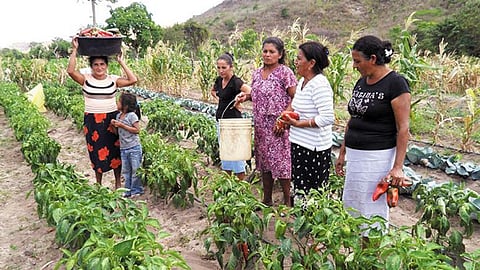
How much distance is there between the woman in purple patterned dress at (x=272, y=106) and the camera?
333 centimetres

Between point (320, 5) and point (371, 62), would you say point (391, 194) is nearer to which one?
point (371, 62)

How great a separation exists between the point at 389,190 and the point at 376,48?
80cm

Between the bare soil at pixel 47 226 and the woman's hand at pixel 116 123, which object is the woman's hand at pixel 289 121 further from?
the woman's hand at pixel 116 123

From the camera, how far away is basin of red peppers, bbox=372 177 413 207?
7.88 ft

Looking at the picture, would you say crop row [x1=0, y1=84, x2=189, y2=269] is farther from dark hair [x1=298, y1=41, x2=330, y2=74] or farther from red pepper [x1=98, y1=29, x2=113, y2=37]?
dark hair [x1=298, y1=41, x2=330, y2=74]

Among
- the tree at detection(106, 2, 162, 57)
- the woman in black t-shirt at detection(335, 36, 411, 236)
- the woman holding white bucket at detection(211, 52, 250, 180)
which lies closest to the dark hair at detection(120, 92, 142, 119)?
the woman holding white bucket at detection(211, 52, 250, 180)

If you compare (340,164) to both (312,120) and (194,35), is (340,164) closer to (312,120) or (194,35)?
(312,120)

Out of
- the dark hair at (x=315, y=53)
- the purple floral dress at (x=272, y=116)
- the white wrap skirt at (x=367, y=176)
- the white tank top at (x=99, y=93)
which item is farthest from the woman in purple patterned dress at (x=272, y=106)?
the white tank top at (x=99, y=93)

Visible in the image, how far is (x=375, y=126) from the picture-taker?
95.6 inches

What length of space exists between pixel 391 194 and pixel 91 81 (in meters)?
2.70

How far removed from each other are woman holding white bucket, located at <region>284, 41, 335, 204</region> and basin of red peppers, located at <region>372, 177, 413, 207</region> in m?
0.44

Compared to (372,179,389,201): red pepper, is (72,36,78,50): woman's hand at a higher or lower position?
higher

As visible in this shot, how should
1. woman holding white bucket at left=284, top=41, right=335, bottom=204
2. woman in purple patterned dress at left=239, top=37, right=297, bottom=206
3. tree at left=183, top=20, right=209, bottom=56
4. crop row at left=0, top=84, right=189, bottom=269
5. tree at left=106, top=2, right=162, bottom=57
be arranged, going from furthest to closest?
tree at left=183, top=20, right=209, bottom=56, tree at left=106, top=2, right=162, bottom=57, woman in purple patterned dress at left=239, top=37, right=297, bottom=206, woman holding white bucket at left=284, top=41, right=335, bottom=204, crop row at left=0, top=84, right=189, bottom=269

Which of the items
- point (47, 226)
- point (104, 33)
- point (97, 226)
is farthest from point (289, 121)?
point (47, 226)
